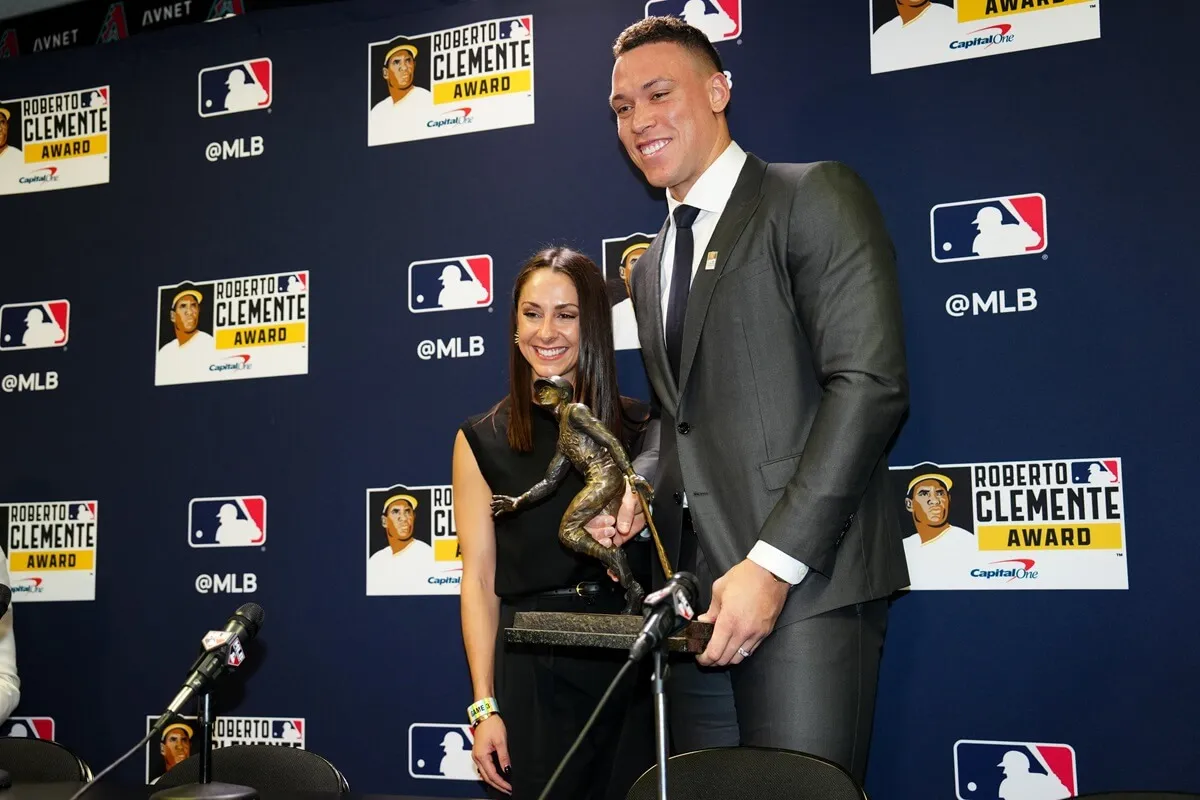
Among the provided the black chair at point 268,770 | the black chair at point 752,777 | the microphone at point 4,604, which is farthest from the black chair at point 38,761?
the black chair at point 752,777

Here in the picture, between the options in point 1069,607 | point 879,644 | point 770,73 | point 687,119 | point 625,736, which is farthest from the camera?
point 770,73

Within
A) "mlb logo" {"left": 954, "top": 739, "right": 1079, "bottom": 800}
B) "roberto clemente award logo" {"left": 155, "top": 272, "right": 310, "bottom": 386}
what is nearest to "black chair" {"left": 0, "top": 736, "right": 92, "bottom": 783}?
"roberto clemente award logo" {"left": 155, "top": 272, "right": 310, "bottom": 386}

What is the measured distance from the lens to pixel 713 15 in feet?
9.89

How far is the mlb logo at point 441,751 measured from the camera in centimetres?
308

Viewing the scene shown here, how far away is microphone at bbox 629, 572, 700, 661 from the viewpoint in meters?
1.33

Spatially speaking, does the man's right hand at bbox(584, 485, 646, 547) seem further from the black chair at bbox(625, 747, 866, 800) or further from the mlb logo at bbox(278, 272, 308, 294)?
the mlb logo at bbox(278, 272, 308, 294)

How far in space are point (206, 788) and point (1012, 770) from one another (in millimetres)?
1790

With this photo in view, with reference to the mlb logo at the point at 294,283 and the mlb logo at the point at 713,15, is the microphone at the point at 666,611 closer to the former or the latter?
the mlb logo at the point at 713,15

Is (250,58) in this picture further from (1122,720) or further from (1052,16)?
→ (1122,720)

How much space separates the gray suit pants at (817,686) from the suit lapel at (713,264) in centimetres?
49

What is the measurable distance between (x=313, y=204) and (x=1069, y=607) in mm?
2373

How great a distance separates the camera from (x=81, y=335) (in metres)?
3.66

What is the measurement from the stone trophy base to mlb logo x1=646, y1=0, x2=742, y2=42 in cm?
174

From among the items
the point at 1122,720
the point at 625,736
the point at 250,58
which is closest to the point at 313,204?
the point at 250,58
